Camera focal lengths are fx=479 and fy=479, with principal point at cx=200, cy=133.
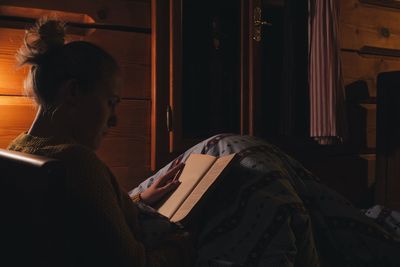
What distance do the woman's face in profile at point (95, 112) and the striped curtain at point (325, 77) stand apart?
58.3 inches

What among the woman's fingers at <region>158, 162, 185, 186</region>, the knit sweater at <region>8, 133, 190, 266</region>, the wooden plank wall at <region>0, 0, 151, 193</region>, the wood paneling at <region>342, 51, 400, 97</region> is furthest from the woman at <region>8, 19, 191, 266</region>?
the wood paneling at <region>342, 51, 400, 97</region>

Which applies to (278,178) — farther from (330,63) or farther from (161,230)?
(330,63)

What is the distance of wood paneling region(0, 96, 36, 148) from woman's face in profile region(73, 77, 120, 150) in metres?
0.86

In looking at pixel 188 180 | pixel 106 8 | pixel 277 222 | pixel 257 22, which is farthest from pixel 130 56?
pixel 277 222

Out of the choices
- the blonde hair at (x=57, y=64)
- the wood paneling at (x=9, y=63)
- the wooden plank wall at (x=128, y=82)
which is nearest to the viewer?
the blonde hair at (x=57, y=64)

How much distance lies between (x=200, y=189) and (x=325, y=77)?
1.42 m

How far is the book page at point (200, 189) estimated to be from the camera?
1076 millimetres

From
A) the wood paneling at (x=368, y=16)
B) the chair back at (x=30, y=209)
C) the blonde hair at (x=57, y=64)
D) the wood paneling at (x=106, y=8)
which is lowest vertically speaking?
the chair back at (x=30, y=209)

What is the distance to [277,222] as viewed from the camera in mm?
1021

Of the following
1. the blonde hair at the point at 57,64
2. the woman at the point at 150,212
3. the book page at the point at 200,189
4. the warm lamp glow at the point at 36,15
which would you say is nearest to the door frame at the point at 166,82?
the warm lamp glow at the point at 36,15

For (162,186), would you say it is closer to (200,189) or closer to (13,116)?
(200,189)

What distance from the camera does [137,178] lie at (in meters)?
2.02

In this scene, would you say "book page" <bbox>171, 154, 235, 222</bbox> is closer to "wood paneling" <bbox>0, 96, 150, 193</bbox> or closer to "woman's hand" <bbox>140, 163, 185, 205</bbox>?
"woman's hand" <bbox>140, 163, 185, 205</bbox>

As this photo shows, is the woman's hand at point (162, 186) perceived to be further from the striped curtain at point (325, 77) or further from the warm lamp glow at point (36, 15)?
the striped curtain at point (325, 77)
